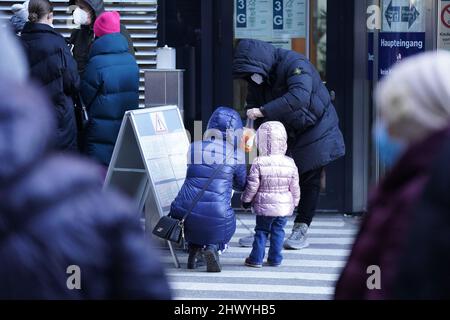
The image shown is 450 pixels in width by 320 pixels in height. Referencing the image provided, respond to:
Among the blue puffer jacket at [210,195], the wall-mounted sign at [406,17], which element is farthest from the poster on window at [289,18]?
the blue puffer jacket at [210,195]

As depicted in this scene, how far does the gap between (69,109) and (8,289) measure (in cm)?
655

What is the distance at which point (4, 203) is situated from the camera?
2.03 metres

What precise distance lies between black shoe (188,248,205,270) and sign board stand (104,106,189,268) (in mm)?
161

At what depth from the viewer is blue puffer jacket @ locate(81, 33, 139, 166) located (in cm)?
879

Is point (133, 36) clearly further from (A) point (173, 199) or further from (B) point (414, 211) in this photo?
(B) point (414, 211)

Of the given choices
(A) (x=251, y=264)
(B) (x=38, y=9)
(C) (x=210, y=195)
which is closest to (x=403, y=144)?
(C) (x=210, y=195)

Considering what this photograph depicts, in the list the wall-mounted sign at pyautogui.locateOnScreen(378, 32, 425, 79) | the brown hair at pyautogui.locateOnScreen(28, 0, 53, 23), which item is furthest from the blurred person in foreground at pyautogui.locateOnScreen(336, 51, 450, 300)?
the wall-mounted sign at pyautogui.locateOnScreen(378, 32, 425, 79)

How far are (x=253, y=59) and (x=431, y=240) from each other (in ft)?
21.3

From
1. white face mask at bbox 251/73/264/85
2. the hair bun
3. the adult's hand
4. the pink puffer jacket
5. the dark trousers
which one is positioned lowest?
the dark trousers

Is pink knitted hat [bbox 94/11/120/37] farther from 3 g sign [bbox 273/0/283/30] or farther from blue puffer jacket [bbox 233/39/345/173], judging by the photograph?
3 g sign [bbox 273/0/283/30]

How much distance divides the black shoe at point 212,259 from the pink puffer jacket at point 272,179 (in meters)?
0.41

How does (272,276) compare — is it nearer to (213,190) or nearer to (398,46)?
(213,190)

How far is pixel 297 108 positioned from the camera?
8.85 meters

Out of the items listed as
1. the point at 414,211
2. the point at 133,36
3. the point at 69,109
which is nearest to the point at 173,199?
the point at 69,109
